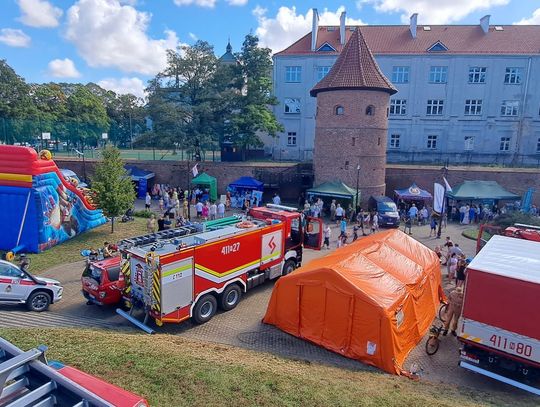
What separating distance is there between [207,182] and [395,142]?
22.4 m

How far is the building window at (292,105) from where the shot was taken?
1656 inches

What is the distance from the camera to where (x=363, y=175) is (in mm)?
28203

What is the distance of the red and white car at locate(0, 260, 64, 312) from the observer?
36.2ft

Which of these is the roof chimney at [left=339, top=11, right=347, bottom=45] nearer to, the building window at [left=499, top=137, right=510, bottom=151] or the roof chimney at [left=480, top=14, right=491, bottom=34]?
the roof chimney at [left=480, top=14, right=491, bottom=34]

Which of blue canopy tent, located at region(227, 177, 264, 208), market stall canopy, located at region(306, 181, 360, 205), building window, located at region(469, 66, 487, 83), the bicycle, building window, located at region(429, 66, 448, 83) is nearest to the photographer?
the bicycle

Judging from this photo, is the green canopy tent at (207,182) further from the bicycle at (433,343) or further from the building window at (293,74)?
the bicycle at (433,343)

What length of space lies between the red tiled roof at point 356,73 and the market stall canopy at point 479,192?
8752 mm

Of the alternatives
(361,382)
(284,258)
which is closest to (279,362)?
(361,382)

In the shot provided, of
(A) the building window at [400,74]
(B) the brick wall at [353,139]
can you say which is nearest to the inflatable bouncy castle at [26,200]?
(B) the brick wall at [353,139]

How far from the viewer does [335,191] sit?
26922 millimetres

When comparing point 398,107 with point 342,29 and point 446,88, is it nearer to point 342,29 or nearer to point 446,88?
Result: point 446,88

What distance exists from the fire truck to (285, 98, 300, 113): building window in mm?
29875

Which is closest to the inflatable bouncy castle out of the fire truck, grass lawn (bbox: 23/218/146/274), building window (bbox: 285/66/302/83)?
grass lawn (bbox: 23/218/146/274)

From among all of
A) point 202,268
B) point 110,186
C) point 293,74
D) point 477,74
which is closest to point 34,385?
point 202,268
